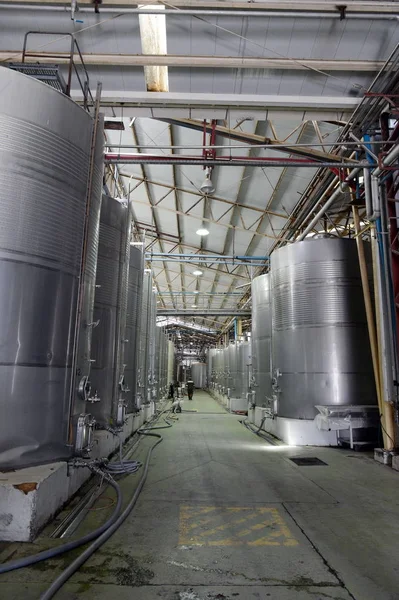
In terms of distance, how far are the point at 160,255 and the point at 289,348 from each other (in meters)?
8.57

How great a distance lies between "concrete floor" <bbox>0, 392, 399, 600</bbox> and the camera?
9.17 feet

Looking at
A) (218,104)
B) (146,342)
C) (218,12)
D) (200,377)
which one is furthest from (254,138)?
(200,377)

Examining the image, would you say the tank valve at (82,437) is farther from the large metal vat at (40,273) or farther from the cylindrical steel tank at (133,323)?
the cylindrical steel tank at (133,323)

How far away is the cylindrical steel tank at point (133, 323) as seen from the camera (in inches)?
368

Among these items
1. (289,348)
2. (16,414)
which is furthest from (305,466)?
(16,414)

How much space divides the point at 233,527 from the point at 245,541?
1.14 ft

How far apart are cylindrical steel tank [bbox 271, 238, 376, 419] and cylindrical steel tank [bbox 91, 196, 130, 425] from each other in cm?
435

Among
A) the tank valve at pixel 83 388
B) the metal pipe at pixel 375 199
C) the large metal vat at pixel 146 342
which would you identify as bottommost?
the tank valve at pixel 83 388

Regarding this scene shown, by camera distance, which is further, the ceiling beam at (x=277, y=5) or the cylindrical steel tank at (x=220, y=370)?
the cylindrical steel tank at (x=220, y=370)

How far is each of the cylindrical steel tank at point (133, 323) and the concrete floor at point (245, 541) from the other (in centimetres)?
322

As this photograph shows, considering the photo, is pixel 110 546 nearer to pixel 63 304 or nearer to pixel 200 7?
pixel 63 304

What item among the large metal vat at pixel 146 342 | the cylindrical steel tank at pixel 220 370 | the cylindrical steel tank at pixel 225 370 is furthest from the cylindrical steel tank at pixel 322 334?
the cylindrical steel tank at pixel 220 370

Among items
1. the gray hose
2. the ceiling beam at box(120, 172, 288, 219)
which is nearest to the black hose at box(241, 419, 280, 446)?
the gray hose

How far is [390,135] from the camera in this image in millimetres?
7637
